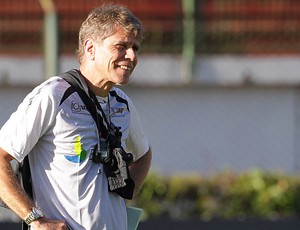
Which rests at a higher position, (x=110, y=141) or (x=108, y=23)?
(x=108, y=23)

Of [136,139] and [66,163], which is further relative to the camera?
[136,139]

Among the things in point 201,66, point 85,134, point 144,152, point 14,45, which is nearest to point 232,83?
point 201,66

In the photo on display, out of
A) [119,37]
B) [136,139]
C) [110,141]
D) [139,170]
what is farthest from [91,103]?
[139,170]

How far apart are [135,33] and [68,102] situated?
422mm

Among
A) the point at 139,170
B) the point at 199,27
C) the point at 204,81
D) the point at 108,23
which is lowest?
the point at 204,81

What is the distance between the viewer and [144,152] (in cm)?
571

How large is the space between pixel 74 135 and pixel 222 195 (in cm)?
562

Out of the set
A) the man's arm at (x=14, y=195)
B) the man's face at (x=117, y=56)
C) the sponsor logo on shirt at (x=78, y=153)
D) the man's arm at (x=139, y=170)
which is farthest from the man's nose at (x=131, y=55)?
the man's arm at (x=139, y=170)

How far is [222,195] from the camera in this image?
10.5m

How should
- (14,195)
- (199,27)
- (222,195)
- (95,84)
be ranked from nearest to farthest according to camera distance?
(14,195) → (95,84) → (222,195) → (199,27)

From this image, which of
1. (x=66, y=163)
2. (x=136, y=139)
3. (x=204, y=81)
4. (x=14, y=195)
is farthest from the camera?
(x=204, y=81)

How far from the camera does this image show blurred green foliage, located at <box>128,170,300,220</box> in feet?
34.0

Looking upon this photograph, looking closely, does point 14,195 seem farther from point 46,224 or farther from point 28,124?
point 28,124

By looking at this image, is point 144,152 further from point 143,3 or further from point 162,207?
point 143,3
